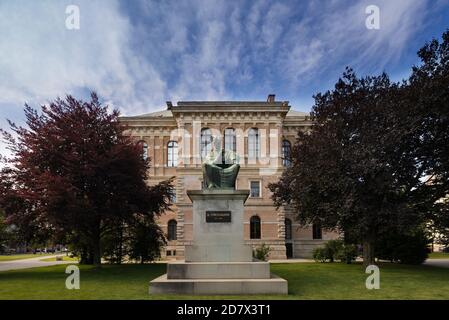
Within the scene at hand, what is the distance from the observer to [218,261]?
1203cm

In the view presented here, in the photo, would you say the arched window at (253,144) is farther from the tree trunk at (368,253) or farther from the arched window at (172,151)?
the tree trunk at (368,253)

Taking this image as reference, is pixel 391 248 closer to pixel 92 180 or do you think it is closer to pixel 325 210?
pixel 325 210

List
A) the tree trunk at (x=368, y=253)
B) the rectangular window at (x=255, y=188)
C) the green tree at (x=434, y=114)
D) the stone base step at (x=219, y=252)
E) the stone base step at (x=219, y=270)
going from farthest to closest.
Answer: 1. the rectangular window at (x=255, y=188)
2. the tree trunk at (x=368, y=253)
3. the green tree at (x=434, y=114)
4. the stone base step at (x=219, y=252)
5. the stone base step at (x=219, y=270)

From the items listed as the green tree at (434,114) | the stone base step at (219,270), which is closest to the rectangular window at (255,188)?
the green tree at (434,114)

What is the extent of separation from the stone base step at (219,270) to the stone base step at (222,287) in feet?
1.48

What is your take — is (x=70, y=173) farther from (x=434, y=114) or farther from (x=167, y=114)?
(x=167, y=114)

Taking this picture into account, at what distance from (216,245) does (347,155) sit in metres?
8.97

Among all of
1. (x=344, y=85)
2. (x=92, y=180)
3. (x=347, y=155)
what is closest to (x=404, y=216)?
(x=347, y=155)

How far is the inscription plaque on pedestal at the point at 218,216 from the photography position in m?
12.3

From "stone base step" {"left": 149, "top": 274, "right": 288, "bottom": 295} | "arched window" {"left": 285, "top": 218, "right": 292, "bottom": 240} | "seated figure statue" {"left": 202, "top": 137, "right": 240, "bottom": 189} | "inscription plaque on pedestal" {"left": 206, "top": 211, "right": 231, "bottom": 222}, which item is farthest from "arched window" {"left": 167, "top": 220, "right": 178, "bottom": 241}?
"stone base step" {"left": 149, "top": 274, "right": 288, "bottom": 295}

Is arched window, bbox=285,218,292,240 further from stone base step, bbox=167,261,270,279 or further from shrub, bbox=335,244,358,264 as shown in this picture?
stone base step, bbox=167,261,270,279

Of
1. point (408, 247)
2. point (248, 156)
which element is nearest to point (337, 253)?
point (408, 247)

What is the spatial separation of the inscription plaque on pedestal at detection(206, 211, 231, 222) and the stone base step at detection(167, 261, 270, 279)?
1.47 metres

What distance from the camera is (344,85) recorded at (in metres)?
20.8
